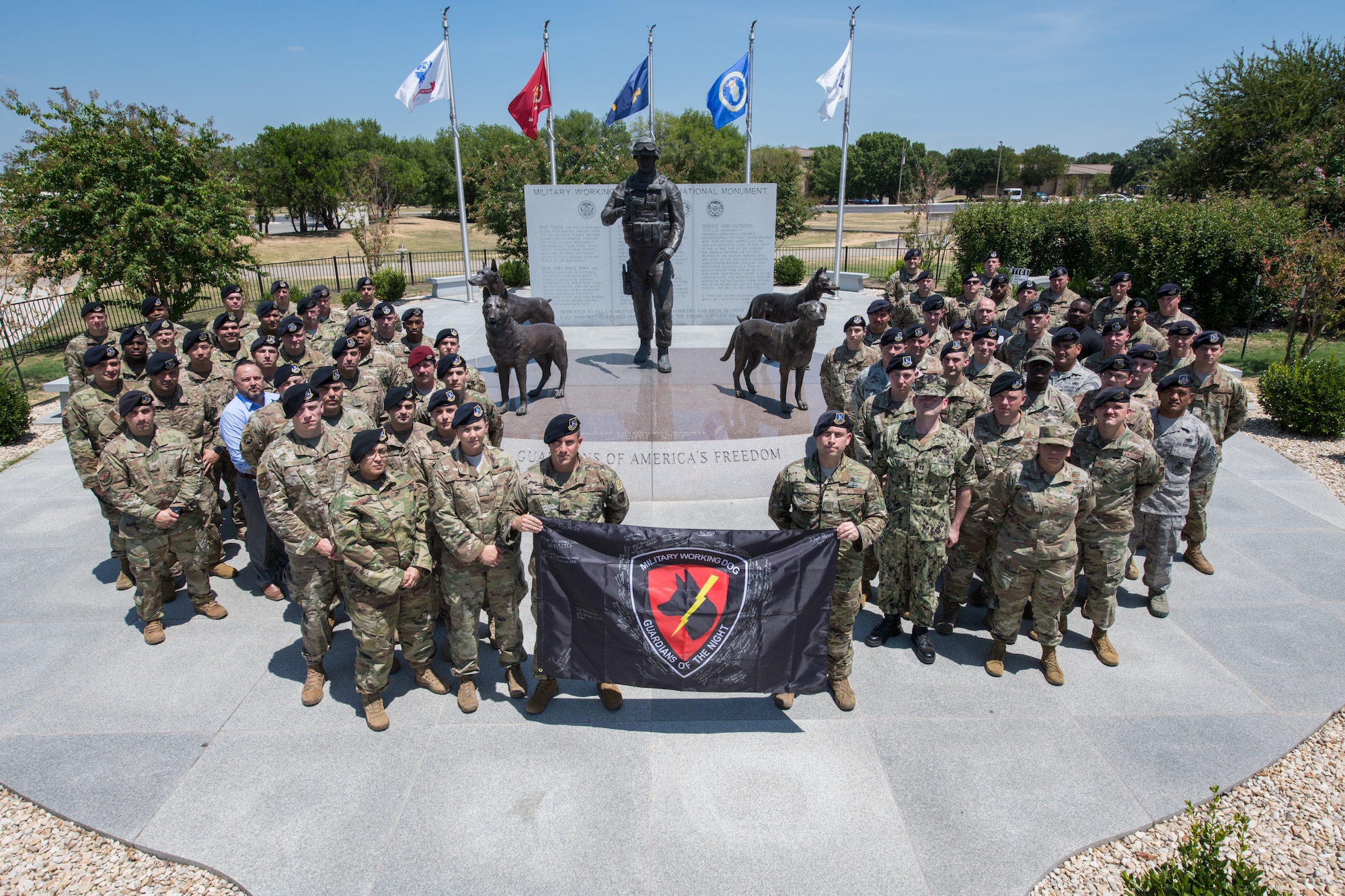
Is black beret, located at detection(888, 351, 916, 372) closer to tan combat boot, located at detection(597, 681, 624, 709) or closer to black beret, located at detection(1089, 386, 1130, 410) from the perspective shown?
black beret, located at detection(1089, 386, 1130, 410)

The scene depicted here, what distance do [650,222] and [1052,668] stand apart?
27.3ft

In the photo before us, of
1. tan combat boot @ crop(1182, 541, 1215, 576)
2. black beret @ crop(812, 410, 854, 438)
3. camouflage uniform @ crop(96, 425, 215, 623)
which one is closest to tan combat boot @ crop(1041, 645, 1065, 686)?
black beret @ crop(812, 410, 854, 438)

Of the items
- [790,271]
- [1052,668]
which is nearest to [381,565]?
[1052,668]

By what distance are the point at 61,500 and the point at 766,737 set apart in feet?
29.0

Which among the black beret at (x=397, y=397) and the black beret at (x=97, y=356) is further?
the black beret at (x=97, y=356)

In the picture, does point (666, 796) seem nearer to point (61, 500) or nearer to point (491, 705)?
point (491, 705)

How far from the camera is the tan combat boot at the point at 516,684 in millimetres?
5094

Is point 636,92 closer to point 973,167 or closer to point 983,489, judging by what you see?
point 983,489

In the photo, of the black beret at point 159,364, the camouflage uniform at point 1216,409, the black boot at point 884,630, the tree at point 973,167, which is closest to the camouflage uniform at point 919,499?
the black boot at point 884,630

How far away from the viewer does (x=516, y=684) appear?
5.11 m

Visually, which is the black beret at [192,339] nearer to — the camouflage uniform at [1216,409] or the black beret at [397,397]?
the black beret at [397,397]

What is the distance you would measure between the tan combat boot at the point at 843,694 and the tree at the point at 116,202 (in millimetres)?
18521

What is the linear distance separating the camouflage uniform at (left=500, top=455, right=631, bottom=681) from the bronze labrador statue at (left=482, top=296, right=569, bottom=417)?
4.53 metres

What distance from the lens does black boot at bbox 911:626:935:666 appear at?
5488mm
